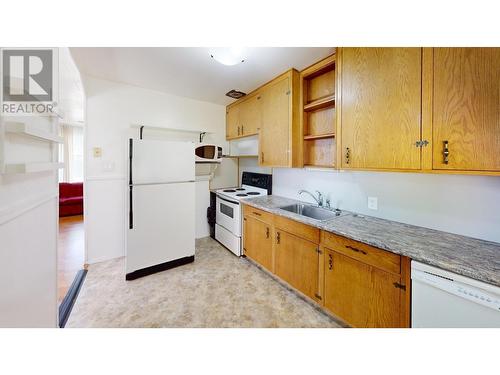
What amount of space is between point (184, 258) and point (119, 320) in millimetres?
983

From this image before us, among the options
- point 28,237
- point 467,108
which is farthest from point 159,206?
point 467,108

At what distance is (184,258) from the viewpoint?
8.50 ft

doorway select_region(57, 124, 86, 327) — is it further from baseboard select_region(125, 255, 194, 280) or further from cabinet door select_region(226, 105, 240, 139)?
cabinet door select_region(226, 105, 240, 139)

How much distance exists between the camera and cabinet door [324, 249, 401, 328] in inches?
49.9

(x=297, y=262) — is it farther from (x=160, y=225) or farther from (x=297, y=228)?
(x=160, y=225)

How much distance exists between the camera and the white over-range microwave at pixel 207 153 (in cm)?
289

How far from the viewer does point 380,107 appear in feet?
4.84

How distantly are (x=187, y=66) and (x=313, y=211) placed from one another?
218 cm

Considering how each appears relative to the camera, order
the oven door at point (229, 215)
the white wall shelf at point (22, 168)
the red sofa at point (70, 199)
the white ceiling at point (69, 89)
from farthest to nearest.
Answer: the red sofa at point (70, 199), the oven door at point (229, 215), the white ceiling at point (69, 89), the white wall shelf at point (22, 168)

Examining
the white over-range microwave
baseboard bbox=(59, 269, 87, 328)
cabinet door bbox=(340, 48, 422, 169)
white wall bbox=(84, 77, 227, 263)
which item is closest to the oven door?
the white over-range microwave

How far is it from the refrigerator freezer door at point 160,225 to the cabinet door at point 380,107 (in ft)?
6.45

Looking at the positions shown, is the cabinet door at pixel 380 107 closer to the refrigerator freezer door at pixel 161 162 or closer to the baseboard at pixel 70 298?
the refrigerator freezer door at pixel 161 162

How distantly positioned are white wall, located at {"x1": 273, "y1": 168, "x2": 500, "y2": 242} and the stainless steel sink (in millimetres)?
138

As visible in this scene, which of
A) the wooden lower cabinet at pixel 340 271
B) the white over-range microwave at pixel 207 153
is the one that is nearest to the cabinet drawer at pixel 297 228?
the wooden lower cabinet at pixel 340 271
